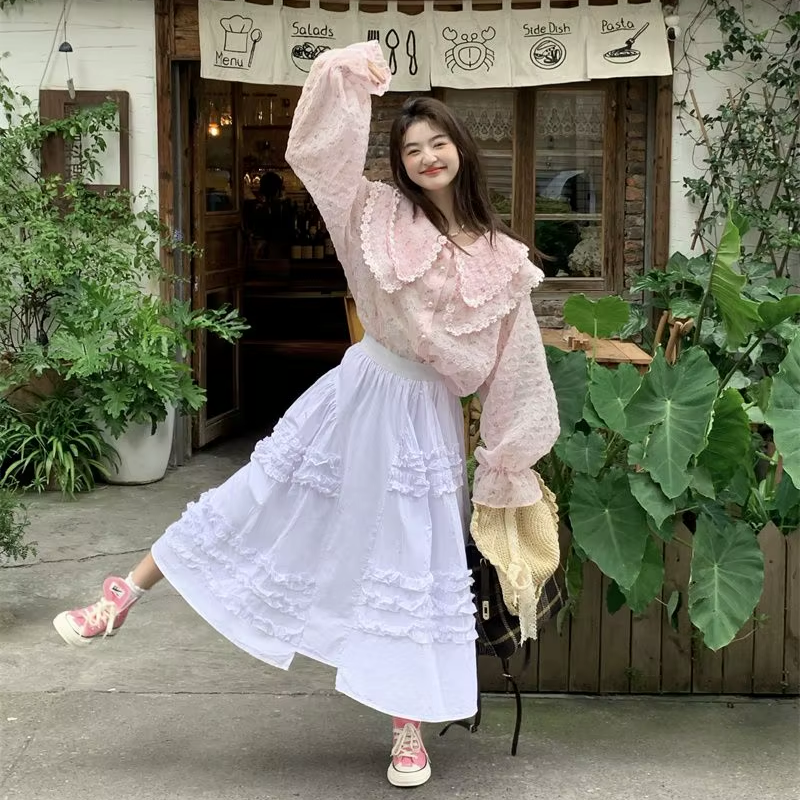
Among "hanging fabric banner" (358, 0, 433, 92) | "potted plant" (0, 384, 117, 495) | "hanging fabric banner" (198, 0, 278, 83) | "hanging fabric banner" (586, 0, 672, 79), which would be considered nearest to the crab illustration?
"hanging fabric banner" (358, 0, 433, 92)

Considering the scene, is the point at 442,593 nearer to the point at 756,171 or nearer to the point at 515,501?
the point at 515,501

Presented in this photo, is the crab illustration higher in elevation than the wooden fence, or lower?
higher

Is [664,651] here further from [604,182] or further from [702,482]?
[604,182]

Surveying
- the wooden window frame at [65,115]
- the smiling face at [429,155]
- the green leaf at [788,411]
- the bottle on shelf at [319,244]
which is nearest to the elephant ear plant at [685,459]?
the green leaf at [788,411]

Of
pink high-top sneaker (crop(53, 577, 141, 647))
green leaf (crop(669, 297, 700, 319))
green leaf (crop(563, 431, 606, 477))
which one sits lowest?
pink high-top sneaker (crop(53, 577, 141, 647))

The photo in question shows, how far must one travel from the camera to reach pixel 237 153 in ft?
25.4

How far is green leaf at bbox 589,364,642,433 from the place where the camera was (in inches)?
130

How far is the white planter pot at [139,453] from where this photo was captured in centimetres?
639

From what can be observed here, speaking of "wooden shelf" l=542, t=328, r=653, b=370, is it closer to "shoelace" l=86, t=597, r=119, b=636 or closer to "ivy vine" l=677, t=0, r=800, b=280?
"ivy vine" l=677, t=0, r=800, b=280

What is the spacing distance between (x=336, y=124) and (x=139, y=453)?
12.8 feet

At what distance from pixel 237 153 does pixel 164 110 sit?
3.89 ft

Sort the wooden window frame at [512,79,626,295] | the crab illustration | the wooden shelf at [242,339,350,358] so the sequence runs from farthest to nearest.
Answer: the wooden shelf at [242,339,350,358], the wooden window frame at [512,79,626,295], the crab illustration

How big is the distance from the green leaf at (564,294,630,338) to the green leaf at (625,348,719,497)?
43 cm

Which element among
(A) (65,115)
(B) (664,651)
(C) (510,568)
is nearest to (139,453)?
(A) (65,115)
